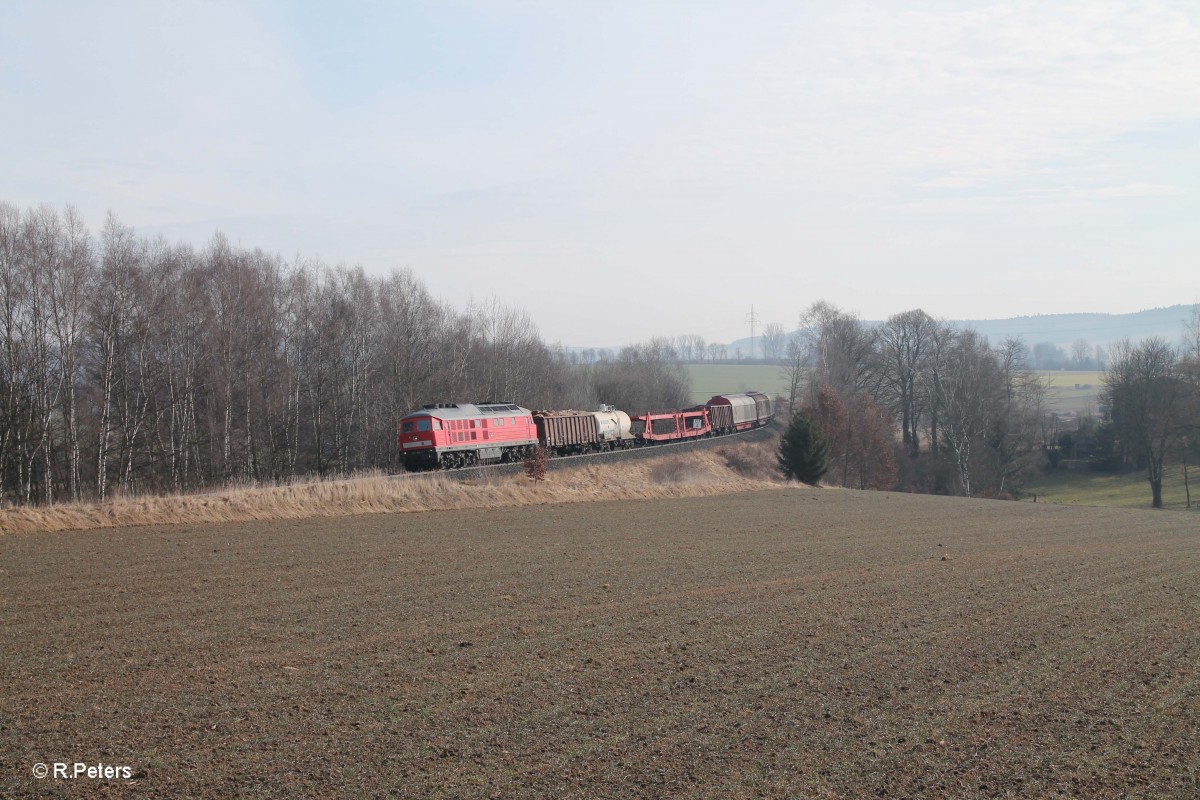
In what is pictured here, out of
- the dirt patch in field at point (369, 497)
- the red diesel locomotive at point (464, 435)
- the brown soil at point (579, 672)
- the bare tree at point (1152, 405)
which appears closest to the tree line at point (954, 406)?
the bare tree at point (1152, 405)

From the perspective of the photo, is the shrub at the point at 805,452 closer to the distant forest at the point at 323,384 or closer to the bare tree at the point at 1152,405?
the distant forest at the point at 323,384

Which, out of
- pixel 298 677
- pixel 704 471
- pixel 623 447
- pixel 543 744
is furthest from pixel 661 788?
pixel 623 447

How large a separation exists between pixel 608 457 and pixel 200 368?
70.2 ft

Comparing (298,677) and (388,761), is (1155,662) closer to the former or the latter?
(388,761)

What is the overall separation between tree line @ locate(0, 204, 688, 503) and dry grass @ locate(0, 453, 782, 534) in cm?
1045

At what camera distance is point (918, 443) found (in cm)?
8756

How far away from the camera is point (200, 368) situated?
1716 inches

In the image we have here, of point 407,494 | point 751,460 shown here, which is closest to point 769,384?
point 751,460

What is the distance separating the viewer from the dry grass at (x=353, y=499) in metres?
20.8

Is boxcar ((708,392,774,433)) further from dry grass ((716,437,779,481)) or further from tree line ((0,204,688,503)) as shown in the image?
tree line ((0,204,688,503))

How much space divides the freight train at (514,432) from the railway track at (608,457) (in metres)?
1.77

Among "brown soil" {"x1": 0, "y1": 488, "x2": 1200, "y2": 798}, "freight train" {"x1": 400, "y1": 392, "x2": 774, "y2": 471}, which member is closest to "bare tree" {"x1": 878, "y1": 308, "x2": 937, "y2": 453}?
"freight train" {"x1": 400, "y1": 392, "x2": 774, "y2": 471}

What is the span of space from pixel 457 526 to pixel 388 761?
17037 mm

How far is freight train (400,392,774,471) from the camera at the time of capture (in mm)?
39094
